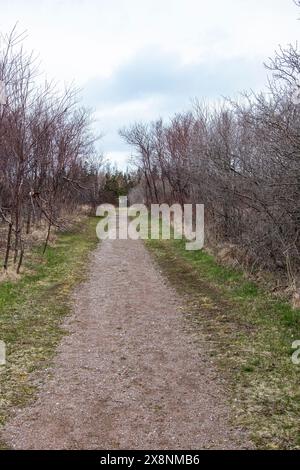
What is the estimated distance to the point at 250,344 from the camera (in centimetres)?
602

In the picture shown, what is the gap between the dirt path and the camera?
148 inches

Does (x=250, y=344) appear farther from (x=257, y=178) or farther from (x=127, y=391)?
(x=257, y=178)

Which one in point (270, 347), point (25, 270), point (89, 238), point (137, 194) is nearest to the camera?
point (270, 347)

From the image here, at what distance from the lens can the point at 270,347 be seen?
5.89 meters

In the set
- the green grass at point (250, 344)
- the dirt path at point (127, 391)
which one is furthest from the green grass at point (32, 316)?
the green grass at point (250, 344)

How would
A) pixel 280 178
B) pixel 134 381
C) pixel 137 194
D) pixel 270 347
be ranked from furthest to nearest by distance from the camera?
1. pixel 137 194
2. pixel 280 178
3. pixel 270 347
4. pixel 134 381

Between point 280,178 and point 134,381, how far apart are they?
4597mm

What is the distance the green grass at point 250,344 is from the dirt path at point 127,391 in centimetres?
22

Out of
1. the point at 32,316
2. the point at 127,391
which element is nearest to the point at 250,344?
the point at 127,391

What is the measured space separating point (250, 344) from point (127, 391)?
204 centimetres

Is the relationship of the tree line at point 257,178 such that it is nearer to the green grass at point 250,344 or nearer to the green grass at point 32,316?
the green grass at point 250,344
